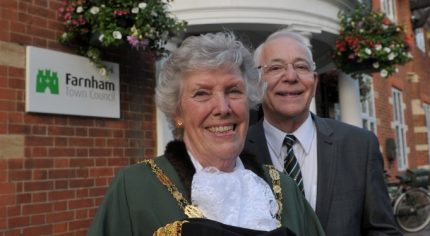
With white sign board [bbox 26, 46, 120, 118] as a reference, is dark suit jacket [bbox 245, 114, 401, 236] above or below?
below

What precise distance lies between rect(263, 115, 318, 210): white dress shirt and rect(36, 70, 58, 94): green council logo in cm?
230

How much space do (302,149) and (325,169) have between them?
15 cm

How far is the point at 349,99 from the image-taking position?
23.5 ft

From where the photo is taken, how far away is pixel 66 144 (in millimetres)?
4203

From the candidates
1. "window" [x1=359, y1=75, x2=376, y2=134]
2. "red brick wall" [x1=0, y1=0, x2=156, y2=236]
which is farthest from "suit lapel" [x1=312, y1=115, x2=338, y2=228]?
"window" [x1=359, y1=75, x2=376, y2=134]

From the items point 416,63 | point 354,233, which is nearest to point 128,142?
point 354,233

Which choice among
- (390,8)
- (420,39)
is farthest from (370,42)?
(420,39)

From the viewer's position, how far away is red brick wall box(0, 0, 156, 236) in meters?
3.77

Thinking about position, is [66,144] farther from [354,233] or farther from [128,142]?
[354,233]

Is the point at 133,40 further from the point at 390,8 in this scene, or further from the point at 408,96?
the point at 408,96

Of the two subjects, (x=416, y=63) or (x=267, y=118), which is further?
(x=416, y=63)

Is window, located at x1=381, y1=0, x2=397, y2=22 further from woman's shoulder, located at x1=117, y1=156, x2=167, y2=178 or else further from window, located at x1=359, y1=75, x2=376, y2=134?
woman's shoulder, located at x1=117, y1=156, x2=167, y2=178

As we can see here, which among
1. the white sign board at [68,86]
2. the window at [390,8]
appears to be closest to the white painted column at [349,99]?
the white sign board at [68,86]

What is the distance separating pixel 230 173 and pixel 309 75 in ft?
2.45
